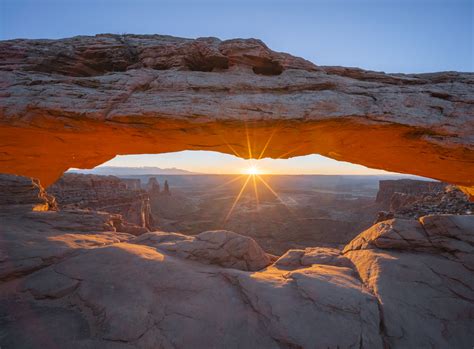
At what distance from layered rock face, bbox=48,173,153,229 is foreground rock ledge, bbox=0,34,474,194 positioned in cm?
1349

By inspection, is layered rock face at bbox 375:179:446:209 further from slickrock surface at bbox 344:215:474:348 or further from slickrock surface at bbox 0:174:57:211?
slickrock surface at bbox 0:174:57:211

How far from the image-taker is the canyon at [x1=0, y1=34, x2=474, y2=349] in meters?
3.48

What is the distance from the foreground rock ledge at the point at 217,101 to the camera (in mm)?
5238

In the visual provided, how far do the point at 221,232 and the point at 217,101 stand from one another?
12.2ft

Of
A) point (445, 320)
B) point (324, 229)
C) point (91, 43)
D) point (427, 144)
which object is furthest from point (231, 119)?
point (324, 229)

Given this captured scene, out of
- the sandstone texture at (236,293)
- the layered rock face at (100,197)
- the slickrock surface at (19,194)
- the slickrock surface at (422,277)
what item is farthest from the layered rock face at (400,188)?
the slickrock surface at (19,194)

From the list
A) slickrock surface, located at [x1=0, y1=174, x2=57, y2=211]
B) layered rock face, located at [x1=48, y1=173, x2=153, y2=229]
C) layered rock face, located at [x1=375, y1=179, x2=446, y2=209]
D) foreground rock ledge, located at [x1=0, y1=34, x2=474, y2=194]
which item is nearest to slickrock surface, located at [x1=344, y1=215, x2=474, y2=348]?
foreground rock ledge, located at [x1=0, y1=34, x2=474, y2=194]

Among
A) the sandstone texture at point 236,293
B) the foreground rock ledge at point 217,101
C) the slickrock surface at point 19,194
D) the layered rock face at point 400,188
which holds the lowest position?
the layered rock face at point 400,188

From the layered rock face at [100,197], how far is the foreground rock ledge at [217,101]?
13494 mm

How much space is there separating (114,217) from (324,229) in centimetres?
2203

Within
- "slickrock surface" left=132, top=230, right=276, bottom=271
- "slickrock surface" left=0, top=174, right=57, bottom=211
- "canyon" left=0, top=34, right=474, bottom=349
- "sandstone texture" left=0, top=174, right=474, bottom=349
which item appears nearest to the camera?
"sandstone texture" left=0, top=174, right=474, bottom=349

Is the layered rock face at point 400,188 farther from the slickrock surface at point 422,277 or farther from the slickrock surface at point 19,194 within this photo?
the slickrock surface at point 19,194

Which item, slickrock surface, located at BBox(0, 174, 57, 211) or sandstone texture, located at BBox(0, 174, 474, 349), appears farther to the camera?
slickrock surface, located at BBox(0, 174, 57, 211)

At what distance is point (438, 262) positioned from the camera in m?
4.84
